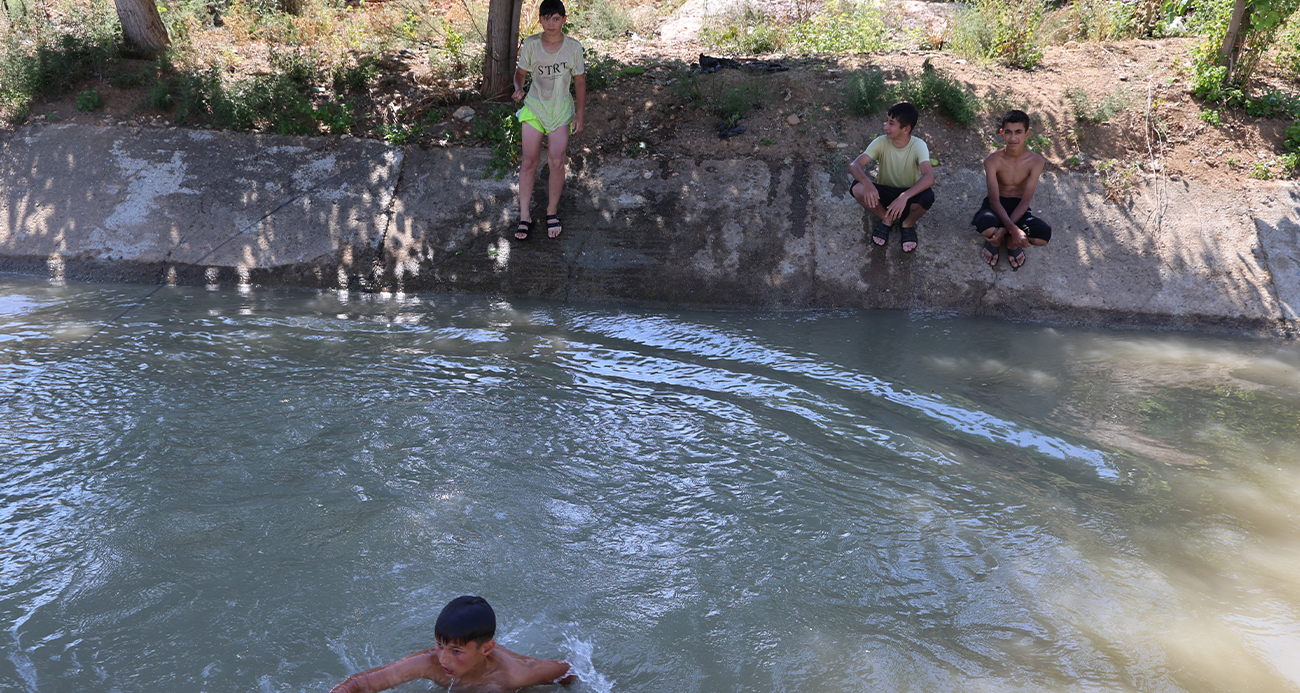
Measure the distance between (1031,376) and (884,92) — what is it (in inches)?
163

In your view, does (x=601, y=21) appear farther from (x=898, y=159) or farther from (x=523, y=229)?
(x=898, y=159)

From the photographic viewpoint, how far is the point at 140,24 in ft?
32.7

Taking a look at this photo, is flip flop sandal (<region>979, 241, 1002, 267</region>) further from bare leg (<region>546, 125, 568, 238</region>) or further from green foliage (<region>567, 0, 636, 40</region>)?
green foliage (<region>567, 0, 636, 40</region>)

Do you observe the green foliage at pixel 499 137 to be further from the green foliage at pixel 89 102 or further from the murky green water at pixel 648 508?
the green foliage at pixel 89 102

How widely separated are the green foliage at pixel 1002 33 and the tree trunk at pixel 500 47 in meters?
5.27

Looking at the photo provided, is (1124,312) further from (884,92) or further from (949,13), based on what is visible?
(949,13)

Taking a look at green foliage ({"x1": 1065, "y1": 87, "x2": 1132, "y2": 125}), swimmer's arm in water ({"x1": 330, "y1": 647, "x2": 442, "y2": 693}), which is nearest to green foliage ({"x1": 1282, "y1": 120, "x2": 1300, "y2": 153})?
green foliage ({"x1": 1065, "y1": 87, "x2": 1132, "y2": 125})

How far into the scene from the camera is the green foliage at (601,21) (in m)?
11.5

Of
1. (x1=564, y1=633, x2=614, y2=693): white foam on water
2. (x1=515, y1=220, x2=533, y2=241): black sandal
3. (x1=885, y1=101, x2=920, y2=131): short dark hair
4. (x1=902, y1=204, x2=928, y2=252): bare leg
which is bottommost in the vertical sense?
(x1=564, y1=633, x2=614, y2=693): white foam on water

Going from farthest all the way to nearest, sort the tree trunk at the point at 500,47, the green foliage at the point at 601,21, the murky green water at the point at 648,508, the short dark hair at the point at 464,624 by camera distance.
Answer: the green foliage at the point at 601,21
the tree trunk at the point at 500,47
the murky green water at the point at 648,508
the short dark hair at the point at 464,624

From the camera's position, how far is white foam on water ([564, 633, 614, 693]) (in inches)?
128

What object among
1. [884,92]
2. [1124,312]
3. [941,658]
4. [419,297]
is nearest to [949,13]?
[884,92]

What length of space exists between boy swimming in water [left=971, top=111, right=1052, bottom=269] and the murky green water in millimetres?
1394

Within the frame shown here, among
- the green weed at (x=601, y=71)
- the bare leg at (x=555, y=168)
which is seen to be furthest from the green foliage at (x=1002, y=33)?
the bare leg at (x=555, y=168)
